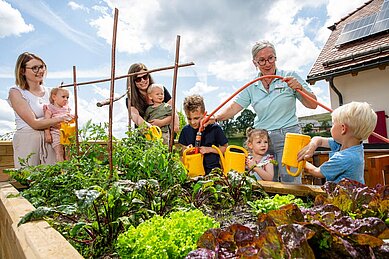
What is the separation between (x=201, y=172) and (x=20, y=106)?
2.23 meters

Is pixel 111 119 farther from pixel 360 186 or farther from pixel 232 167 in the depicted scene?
pixel 360 186

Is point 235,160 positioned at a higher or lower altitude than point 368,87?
lower

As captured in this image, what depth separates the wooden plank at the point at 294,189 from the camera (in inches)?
75.9

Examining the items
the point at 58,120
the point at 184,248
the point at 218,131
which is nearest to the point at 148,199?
the point at 184,248

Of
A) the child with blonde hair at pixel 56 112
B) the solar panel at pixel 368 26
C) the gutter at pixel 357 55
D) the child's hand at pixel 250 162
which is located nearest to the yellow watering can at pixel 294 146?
the child's hand at pixel 250 162

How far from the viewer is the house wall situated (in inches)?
274

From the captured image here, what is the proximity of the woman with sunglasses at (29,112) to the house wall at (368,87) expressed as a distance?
6.46 m

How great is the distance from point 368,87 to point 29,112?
271 inches

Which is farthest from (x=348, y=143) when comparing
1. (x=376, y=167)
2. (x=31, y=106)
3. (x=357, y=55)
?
(x=357, y=55)

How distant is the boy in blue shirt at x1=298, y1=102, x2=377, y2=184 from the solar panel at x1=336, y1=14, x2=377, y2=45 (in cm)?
648

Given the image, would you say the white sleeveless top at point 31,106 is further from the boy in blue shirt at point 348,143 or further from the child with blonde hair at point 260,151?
the boy in blue shirt at point 348,143

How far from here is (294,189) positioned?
6.68ft

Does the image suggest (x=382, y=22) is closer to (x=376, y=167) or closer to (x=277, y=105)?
(x=376, y=167)

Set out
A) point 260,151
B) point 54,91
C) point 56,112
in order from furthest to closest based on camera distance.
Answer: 1. point 54,91
2. point 56,112
3. point 260,151
